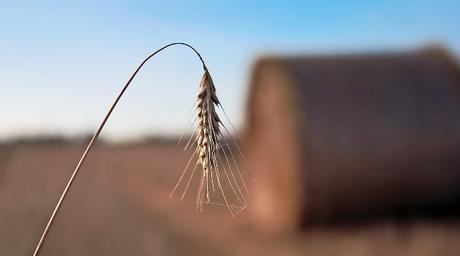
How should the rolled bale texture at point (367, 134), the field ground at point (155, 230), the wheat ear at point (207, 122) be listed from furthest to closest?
the rolled bale texture at point (367, 134), the field ground at point (155, 230), the wheat ear at point (207, 122)

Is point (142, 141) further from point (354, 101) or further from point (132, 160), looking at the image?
point (354, 101)

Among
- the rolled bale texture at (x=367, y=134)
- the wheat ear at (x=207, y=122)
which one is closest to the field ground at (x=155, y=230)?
the rolled bale texture at (x=367, y=134)

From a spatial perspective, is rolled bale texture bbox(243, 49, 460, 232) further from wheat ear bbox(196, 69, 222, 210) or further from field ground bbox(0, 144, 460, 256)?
wheat ear bbox(196, 69, 222, 210)

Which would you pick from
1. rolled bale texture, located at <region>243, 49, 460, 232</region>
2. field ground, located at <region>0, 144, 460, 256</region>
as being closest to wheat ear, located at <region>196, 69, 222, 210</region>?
field ground, located at <region>0, 144, 460, 256</region>

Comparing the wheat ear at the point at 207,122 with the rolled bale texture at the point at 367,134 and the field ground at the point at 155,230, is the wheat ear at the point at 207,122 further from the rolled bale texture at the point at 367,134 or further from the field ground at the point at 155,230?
the rolled bale texture at the point at 367,134

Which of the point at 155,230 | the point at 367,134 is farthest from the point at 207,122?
the point at 155,230

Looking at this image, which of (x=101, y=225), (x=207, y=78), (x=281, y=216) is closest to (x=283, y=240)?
(x=281, y=216)

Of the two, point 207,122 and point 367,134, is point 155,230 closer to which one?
point 367,134
